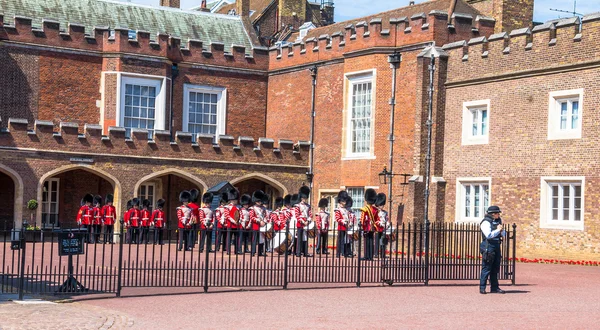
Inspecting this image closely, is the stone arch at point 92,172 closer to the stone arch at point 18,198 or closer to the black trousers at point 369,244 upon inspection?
the stone arch at point 18,198

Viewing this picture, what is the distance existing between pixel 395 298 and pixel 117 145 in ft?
61.6

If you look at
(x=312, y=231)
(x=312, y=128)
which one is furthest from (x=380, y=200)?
(x=312, y=128)

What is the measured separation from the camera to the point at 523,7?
3431cm

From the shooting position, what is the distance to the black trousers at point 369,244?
756 inches

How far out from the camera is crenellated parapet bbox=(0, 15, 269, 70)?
34.6m

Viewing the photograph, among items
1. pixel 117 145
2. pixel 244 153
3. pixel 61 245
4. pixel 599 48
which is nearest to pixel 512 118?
pixel 599 48

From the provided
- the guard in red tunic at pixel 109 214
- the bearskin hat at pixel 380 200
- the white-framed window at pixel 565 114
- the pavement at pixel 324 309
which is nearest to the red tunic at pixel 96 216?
the guard in red tunic at pixel 109 214

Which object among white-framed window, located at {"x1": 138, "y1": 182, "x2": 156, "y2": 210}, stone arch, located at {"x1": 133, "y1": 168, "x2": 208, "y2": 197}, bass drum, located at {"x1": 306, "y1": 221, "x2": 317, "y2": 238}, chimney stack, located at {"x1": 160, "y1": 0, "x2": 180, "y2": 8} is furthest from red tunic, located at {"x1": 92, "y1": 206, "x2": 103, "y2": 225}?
chimney stack, located at {"x1": 160, "y1": 0, "x2": 180, "y2": 8}

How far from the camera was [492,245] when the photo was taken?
694 inches

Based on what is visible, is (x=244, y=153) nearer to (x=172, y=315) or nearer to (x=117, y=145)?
(x=117, y=145)

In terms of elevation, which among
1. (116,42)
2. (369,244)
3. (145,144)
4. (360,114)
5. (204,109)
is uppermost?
(116,42)

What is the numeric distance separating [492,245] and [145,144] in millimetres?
18527

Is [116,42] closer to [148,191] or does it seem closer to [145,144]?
[145,144]

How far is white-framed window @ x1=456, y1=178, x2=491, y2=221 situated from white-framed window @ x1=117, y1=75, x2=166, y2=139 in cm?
1184
